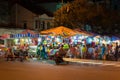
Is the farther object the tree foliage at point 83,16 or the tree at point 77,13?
the tree foliage at point 83,16

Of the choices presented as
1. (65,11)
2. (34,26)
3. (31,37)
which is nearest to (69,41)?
(31,37)

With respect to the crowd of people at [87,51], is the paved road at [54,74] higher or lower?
lower

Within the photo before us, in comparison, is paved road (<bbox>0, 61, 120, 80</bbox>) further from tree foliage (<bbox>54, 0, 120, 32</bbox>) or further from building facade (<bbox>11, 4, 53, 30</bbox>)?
building facade (<bbox>11, 4, 53, 30</bbox>)

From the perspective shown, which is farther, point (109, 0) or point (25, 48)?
point (109, 0)

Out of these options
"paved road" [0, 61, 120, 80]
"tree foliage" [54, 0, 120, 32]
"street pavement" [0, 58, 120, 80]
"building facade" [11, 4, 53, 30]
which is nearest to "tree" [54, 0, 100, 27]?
"tree foliage" [54, 0, 120, 32]

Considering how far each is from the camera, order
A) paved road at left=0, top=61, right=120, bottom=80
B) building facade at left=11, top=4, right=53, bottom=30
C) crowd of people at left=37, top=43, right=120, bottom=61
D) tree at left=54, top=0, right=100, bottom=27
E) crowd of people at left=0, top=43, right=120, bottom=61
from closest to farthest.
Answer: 1. paved road at left=0, top=61, right=120, bottom=80
2. crowd of people at left=0, top=43, right=120, bottom=61
3. crowd of people at left=37, top=43, right=120, bottom=61
4. tree at left=54, top=0, right=100, bottom=27
5. building facade at left=11, top=4, right=53, bottom=30

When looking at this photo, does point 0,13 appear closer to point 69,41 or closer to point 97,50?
point 69,41

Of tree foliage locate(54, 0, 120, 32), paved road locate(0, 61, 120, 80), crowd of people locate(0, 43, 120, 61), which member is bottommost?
paved road locate(0, 61, 120, 80)

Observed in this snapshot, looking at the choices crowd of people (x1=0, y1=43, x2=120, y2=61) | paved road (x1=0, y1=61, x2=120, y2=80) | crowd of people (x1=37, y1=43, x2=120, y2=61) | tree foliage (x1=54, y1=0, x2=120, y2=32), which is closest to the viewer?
paved road (x1=0, y1=61, x2=120, y2=80)

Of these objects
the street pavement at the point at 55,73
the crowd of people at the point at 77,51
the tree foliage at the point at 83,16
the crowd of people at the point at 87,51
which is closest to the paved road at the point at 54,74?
the street pavement at the point at 55,73

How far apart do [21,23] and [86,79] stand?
44295 millimetres

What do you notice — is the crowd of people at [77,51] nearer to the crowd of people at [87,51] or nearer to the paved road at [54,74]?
the crowd of people at [87,51]

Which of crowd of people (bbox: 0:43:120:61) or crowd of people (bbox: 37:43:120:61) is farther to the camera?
crowd of people (bbox: 37:43:120:61)

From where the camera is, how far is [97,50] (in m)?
35.3
